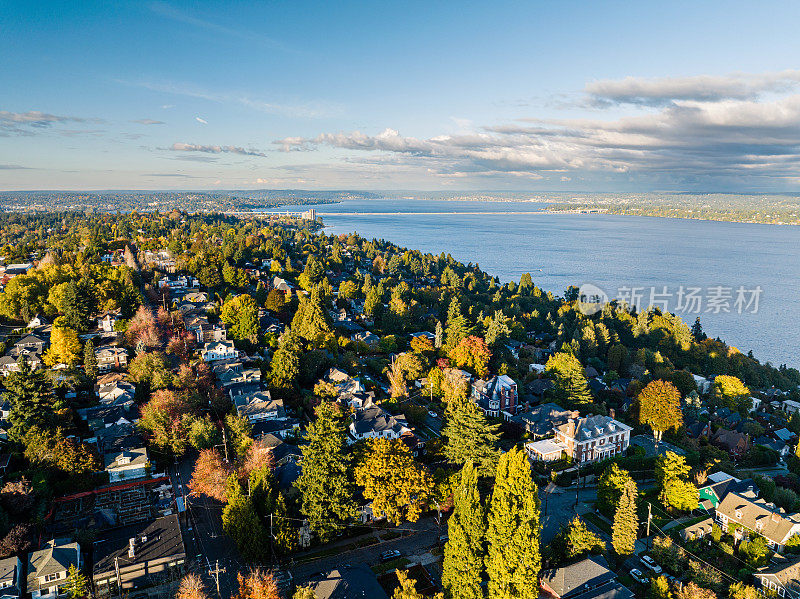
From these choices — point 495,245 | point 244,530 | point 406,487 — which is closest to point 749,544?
point 406,487

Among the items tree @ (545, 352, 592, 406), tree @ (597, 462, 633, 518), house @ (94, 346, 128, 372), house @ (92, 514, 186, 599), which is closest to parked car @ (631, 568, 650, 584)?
tree @ (597, 462, 633, 518)

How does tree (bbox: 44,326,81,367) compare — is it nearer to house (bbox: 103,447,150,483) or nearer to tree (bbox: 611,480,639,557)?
house (bbox: 103,447,150,483)

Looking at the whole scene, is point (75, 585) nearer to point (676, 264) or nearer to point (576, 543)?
point (576, 543)

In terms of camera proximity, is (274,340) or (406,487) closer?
(406,487)

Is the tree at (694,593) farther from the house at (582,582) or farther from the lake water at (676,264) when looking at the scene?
the lake water at (676,264)

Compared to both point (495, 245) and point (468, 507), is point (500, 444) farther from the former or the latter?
point (495, 245)

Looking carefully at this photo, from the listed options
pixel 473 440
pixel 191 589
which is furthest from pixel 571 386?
pixel 191 589
